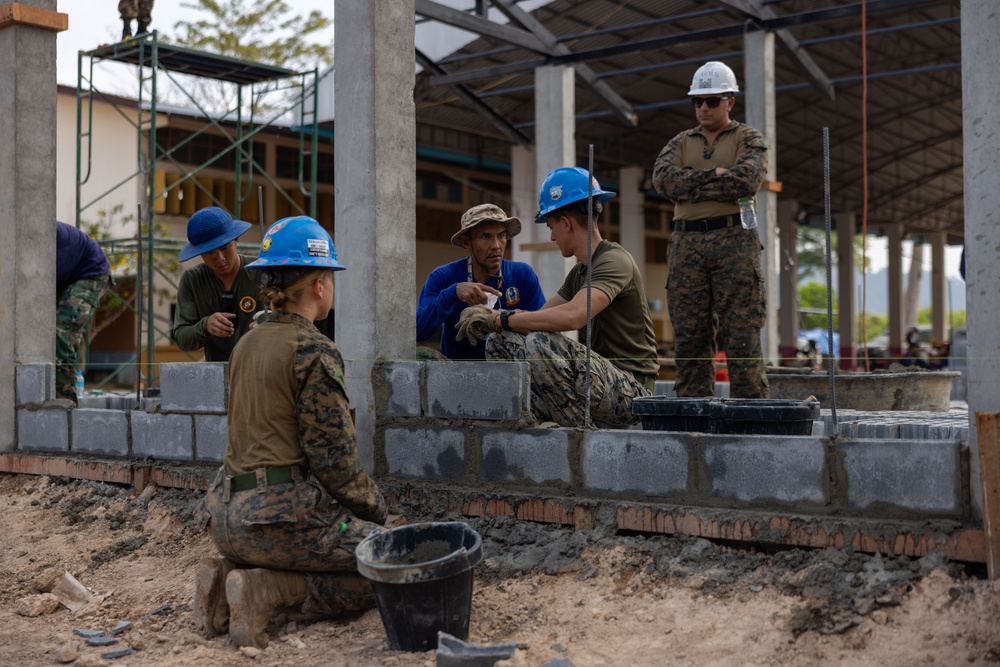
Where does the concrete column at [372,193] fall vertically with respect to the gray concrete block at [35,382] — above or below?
above

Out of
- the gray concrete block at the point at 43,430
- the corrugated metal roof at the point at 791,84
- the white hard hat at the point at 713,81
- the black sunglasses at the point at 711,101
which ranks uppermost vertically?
the corrugated metal roof at the point at 791,84

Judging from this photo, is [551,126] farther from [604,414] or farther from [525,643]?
[525,643]

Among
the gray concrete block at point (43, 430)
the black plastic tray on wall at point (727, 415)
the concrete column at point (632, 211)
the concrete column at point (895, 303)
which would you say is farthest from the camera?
the concrete column at point (895, 303)

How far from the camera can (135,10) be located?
11.0 m

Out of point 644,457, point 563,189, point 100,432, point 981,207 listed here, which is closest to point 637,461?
point 644,457

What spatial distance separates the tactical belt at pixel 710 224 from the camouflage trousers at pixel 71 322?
14.5ft

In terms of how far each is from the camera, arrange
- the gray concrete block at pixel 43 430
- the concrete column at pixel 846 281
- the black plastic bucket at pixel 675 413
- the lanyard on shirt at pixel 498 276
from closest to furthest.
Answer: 1. the black plastic bucket at pixel 675 413
2. the lanyard on shirt at pixel 498 276
3. the gray concrete block at pixel 43 430
4. the concrete column at pixel 846 281

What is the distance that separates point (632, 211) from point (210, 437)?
805 inches

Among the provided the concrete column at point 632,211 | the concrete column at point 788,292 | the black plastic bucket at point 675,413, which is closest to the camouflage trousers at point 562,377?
the black plastic bucket at point 675,413

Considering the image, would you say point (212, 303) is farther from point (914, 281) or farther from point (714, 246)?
point (914, 281)

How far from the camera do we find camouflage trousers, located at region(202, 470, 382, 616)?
3750mm

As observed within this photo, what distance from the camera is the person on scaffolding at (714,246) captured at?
5.22m

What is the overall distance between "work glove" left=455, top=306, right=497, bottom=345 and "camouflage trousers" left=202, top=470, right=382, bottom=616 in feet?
3.74

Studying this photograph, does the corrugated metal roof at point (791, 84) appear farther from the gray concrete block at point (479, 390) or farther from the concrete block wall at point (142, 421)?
the gray concrete block at point (479, 390)
